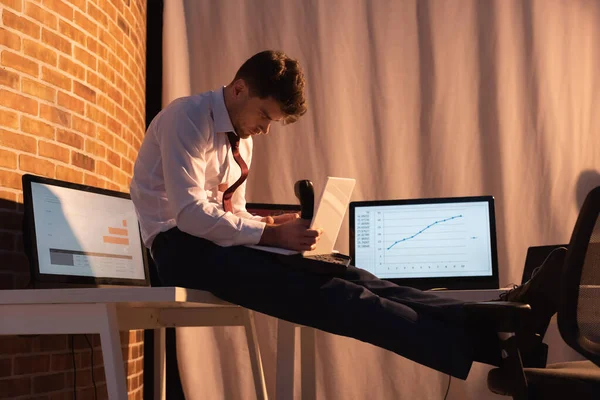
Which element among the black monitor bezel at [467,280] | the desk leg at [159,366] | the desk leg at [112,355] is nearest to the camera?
the desk leg at [112,355]

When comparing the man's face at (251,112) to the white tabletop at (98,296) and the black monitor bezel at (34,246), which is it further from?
the black monitor bezel at (34,246)

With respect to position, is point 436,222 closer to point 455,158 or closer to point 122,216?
point 455,158

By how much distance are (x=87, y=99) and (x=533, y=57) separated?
7.19 feet

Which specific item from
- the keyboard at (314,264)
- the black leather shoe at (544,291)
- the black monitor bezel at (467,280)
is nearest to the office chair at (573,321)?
the black leather shoe at (544,291)

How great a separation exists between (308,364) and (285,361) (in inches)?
21.3

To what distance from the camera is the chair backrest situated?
4.68 feet

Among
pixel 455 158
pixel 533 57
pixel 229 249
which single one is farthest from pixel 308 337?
pixel 533 57

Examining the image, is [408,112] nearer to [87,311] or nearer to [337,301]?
[337,301]

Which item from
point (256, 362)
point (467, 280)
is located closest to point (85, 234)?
point (256, 362)

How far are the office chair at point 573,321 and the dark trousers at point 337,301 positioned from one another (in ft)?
0.69

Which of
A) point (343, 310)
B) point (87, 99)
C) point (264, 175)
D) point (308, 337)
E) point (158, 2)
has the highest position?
point (158, 2)

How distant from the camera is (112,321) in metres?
1.65

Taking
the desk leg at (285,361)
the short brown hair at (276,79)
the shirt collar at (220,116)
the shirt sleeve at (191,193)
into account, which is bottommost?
the desk leg at (285,361)

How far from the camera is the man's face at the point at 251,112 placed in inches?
82.9
